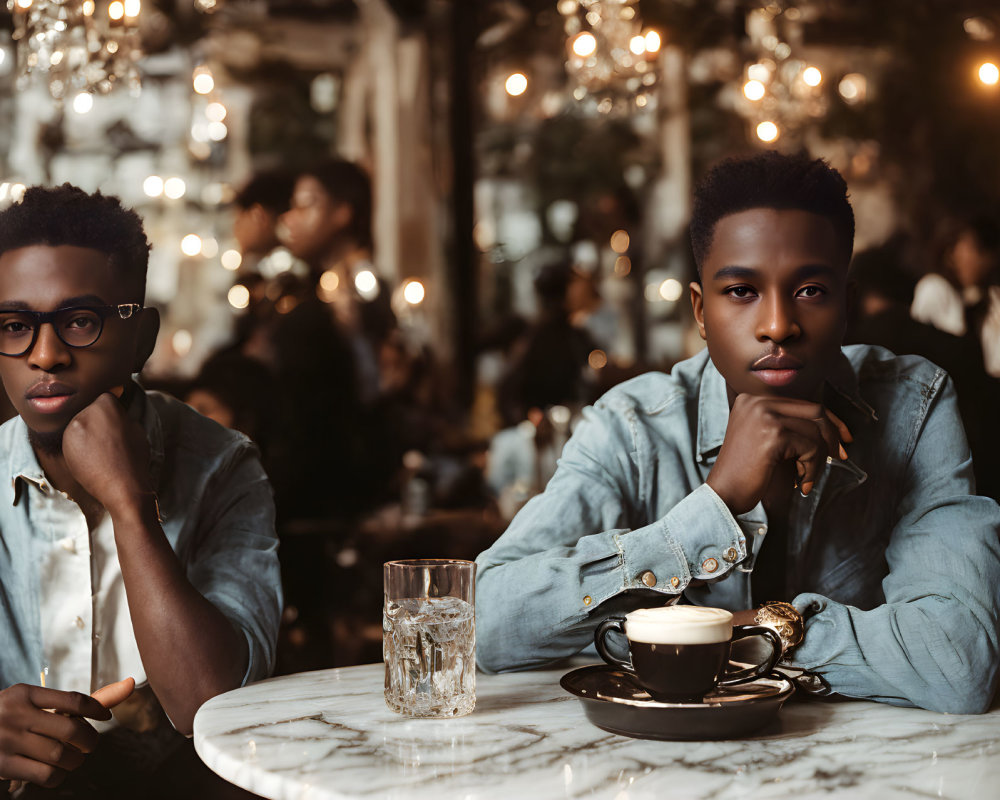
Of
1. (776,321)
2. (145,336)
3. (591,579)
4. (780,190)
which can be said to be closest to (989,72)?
(780,190)

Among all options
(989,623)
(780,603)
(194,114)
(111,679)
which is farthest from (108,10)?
(194,114)

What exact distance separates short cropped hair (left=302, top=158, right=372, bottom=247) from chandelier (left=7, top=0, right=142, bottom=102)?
5.43ft

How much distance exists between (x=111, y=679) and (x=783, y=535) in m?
0.98

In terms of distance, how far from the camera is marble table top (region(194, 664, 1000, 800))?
92 centimetres

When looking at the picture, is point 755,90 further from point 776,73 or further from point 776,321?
point 776,321

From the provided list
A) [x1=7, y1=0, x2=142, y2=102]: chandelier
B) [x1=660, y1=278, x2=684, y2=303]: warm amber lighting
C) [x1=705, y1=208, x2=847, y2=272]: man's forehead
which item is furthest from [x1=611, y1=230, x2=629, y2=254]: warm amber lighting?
[x1=705, y1=208, x2=847, y2=272]: man's forehead

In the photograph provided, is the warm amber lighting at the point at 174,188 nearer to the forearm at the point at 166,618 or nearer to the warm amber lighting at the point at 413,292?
the warm amber lighting at the point at 413,292

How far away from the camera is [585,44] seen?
3.04 meters

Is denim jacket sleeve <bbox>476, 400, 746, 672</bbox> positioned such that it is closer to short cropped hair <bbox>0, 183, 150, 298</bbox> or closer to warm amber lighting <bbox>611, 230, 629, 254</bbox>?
short cropped hair <bbox>0, 183, 150, 298</bbox>

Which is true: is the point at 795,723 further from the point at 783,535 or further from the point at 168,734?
the point at 168,734

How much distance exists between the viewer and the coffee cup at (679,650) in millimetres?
1059

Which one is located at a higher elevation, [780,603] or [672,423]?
[672,423]

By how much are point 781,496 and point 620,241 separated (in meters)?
4.67

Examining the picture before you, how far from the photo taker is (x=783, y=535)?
1524 millimetres
